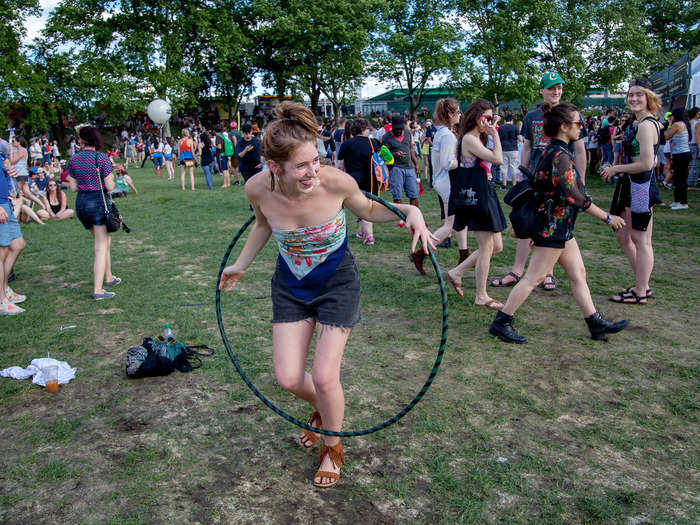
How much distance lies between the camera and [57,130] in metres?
44.3

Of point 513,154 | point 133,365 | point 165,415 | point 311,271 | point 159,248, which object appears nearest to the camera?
point 311,271

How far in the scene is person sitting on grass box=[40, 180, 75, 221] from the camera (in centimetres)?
1347

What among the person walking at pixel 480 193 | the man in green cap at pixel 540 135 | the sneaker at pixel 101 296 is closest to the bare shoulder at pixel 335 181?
the person walking at pixel 480 193

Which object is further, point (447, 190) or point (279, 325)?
point (447, 190)

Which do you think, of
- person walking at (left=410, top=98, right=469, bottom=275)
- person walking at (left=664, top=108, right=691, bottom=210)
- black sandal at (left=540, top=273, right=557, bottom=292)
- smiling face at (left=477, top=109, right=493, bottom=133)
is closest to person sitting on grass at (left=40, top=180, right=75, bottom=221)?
person walking at (left=410, top=98, right=469, bottom=275)

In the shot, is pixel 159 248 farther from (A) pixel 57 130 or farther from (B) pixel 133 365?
(A) pixel 57 130

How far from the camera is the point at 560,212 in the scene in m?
4.59

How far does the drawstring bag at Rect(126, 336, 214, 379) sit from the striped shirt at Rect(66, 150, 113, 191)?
9.26 ft

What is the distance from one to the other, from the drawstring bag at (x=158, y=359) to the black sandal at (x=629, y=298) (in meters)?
4.48

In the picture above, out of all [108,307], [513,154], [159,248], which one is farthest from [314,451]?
[513,154]

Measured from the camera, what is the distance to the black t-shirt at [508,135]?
13.6 m

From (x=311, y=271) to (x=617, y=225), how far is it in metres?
3.16

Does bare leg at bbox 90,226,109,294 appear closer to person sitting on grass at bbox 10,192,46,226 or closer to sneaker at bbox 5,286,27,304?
sneaker at bbox 5,286,27,304

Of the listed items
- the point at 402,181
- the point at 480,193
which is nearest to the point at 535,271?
the point at 480,193
